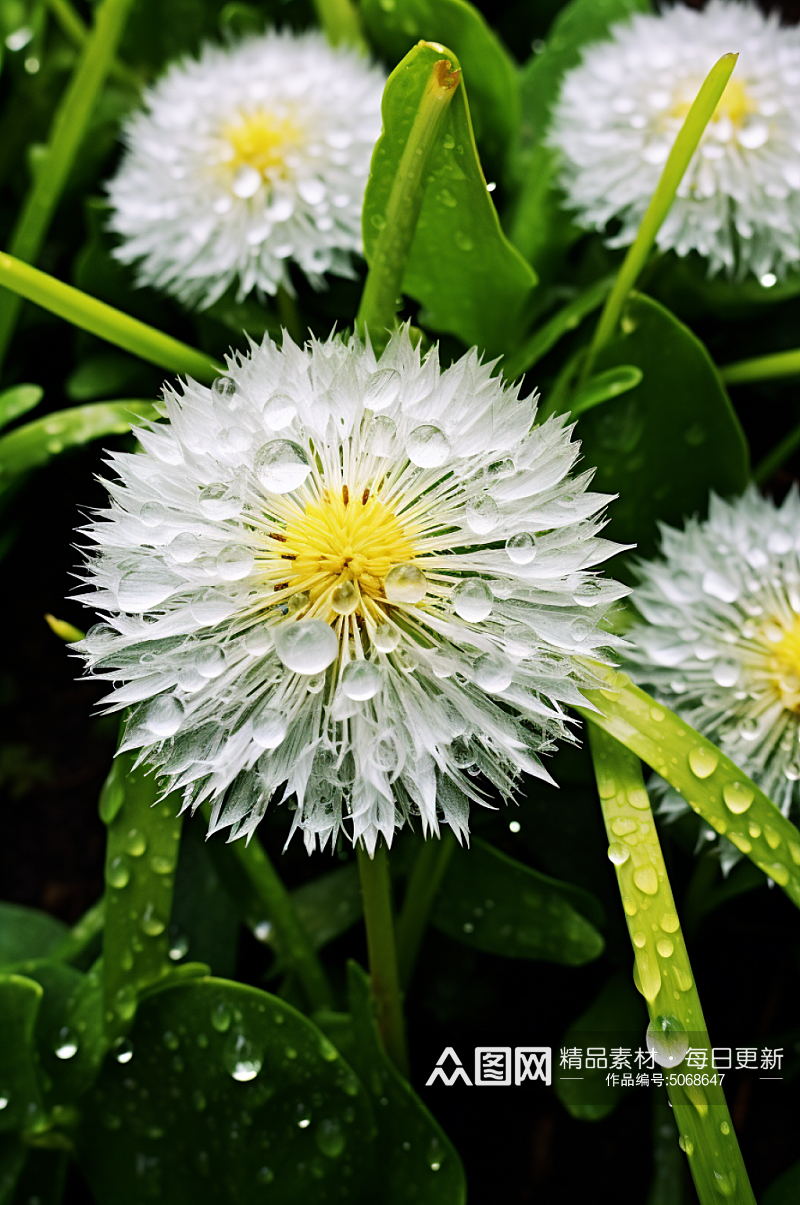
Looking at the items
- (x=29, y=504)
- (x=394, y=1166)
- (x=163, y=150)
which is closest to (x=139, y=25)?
(x=163, y=150)

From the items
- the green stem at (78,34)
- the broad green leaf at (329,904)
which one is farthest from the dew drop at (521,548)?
the green stem at (78,34)

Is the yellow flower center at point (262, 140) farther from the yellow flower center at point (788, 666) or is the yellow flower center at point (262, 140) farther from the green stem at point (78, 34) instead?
the yellow flower center at point (788, 666)

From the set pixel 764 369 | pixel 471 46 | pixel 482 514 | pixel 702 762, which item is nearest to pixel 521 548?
pixel 482 514

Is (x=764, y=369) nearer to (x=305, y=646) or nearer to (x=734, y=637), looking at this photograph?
(x=734, y=637)

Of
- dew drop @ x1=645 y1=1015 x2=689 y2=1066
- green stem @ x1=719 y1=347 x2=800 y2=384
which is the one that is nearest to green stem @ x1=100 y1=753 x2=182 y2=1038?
dew drop @ x1=645 y1=1015 x2=689 y2=1066

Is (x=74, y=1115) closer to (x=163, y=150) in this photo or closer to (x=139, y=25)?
(x=163, y=150)

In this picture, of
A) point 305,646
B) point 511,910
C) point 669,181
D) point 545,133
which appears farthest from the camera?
point 545,133
